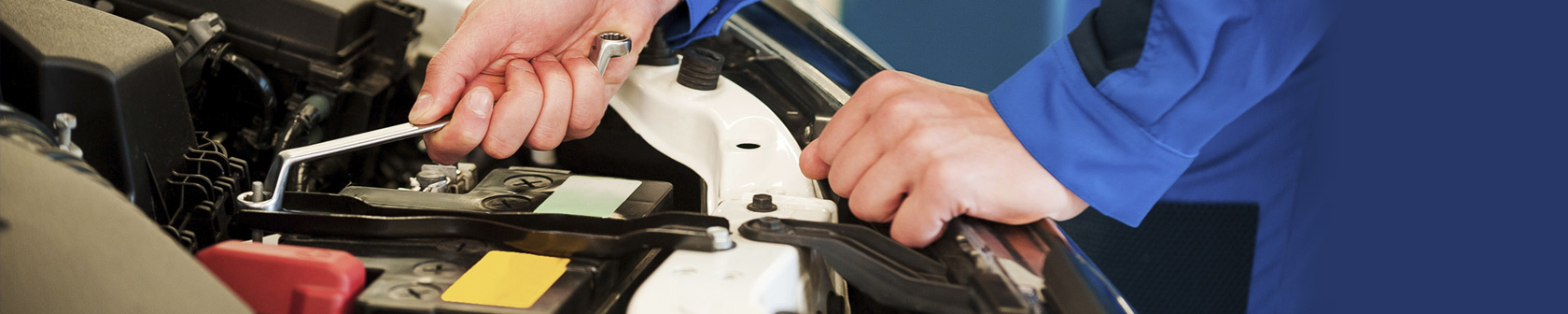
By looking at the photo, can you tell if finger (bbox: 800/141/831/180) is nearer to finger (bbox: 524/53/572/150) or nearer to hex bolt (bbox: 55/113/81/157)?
A: finger (bbox: 524/53/572/150)

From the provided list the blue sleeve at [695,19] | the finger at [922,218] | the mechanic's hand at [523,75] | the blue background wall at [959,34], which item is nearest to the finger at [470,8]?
the mechanic's hand at [523,75]

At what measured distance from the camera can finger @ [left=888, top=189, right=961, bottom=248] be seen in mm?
670

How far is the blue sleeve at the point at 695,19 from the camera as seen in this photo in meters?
1.12

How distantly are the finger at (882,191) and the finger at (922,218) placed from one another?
18 mm

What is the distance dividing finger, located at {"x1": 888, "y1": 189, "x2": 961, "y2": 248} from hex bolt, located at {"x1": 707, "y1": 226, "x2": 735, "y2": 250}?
133 millimetres

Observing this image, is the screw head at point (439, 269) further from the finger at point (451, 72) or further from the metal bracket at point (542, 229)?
the finger at point (451, 72)

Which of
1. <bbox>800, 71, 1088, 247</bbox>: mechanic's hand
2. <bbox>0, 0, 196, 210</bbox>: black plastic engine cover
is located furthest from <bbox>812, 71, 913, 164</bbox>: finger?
<bbox>0, 0, 196, 210</bbox>: black plastic engine cover

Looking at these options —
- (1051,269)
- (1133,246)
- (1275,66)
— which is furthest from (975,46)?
(1051,269)

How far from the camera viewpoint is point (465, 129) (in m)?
0.86

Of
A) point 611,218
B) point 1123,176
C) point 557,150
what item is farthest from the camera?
point 557,150

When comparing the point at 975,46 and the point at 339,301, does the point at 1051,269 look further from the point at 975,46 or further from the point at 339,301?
the point at 975,46

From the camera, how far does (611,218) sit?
622 millimetres

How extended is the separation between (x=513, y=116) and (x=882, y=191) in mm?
383

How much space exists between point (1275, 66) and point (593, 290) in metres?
0.52
